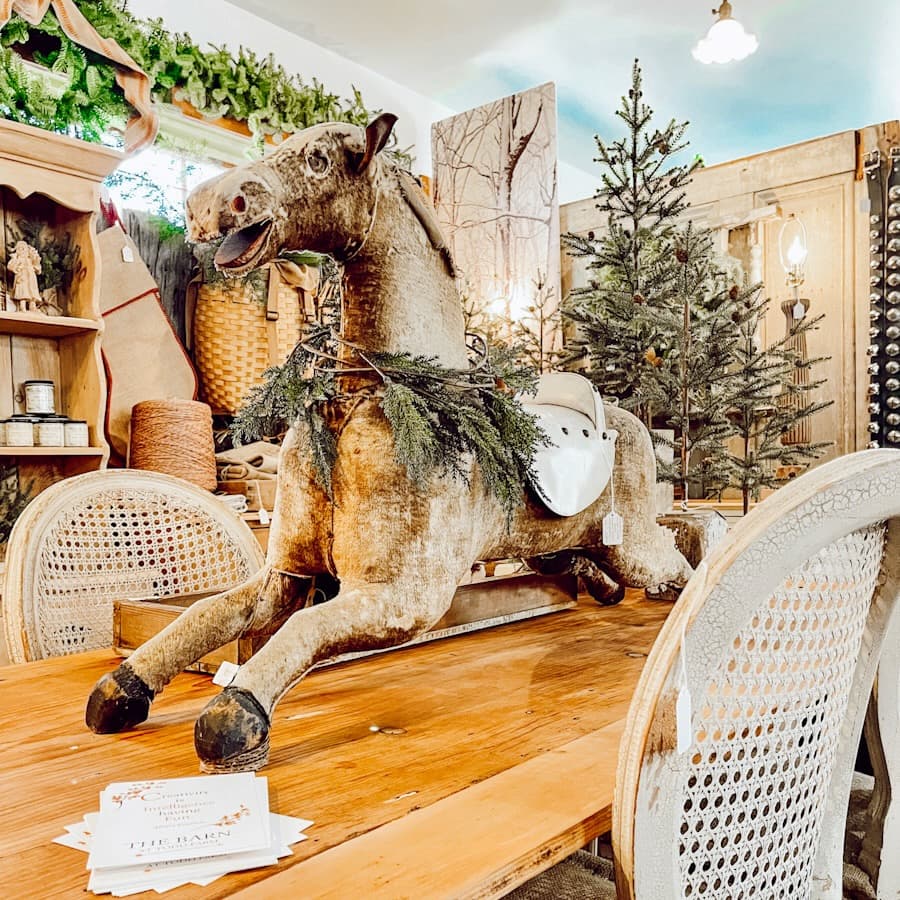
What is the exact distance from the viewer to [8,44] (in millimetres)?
2307

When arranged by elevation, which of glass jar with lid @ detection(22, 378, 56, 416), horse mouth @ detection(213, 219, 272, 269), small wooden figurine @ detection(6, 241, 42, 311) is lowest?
glass jar with lid @ detection(22, 378, 56, 416)

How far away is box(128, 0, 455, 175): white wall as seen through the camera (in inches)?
118

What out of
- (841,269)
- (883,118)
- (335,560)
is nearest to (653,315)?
(335,560)

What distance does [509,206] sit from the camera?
155 inches

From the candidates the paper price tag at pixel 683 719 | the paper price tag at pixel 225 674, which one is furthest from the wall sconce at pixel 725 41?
the paper price tag at pixel 683 719

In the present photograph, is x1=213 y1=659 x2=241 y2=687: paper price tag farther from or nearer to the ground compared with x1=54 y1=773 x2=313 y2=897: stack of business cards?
farther from the ground

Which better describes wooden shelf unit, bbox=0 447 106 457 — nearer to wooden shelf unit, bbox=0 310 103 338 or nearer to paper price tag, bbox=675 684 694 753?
wooden shelf unit, bbox=0 310 103 338

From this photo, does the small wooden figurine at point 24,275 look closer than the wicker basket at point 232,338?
Yes

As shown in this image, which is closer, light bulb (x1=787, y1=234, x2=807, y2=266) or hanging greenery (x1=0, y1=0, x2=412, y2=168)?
hanging greenery (x1=0, y1=0, x2=412, y2=168)

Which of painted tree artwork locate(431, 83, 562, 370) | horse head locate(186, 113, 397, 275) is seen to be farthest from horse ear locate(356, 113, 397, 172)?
painted tree artwork locate(431, 83, 562, 370)

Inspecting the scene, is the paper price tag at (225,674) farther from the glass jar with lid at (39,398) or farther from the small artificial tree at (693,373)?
the glass jar with lid at (39,398)

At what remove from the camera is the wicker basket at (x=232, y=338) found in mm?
2824

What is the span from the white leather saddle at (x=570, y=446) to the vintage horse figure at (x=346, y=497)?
0.04 meters

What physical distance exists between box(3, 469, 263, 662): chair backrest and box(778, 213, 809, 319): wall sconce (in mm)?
2995
